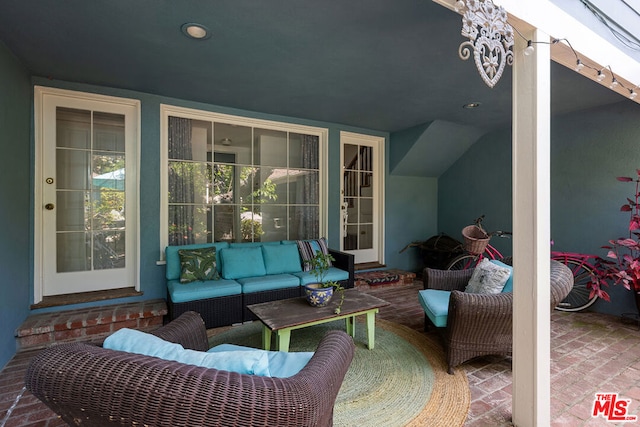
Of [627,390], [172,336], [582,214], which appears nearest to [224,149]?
[172,336]

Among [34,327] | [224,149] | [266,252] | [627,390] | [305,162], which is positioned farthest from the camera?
[305,162]

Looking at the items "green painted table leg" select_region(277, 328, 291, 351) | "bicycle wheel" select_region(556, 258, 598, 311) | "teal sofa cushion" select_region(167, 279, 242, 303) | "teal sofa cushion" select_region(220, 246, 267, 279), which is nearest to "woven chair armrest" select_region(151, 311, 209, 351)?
"green painted table leg" select_region(277, 328, 291, 351)

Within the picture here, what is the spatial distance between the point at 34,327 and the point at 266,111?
330 cm

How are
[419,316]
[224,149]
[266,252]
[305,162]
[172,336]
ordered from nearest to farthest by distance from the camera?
[172,336]
[419,316]
[266,252]
[224,149]
[305,162]

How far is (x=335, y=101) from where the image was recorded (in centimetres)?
370

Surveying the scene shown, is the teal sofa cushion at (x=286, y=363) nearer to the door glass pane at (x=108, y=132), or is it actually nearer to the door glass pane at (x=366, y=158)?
the door glass pane at (x=108, y=132)

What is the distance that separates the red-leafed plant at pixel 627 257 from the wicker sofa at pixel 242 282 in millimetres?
2844

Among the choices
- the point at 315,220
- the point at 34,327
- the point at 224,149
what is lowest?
the point at 34,327

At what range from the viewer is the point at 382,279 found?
466cm

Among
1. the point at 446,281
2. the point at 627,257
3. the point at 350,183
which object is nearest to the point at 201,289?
the point at 446,281

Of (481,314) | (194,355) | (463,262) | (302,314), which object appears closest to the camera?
(194,355)

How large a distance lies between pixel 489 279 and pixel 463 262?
2.18 meters

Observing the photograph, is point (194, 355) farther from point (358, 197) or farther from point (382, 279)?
point (358, 197)

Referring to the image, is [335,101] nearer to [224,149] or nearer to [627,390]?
[224,149]
